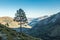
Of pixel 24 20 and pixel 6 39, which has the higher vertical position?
pixel 24 20

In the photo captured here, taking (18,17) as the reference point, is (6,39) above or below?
below

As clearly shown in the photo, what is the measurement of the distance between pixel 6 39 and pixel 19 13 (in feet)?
223

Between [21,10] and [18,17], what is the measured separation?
5.37m

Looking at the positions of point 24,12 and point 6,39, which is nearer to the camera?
point 6,39

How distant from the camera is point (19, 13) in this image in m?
96.1

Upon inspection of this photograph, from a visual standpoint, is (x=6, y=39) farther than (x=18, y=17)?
No

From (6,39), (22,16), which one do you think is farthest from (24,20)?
(6,39)

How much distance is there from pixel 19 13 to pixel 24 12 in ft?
10.5

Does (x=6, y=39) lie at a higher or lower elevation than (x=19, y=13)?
lower

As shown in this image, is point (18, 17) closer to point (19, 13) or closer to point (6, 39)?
point (19, 13)

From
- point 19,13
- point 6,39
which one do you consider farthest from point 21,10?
point 6,39

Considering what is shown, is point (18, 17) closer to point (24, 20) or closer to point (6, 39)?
point (24, 20)

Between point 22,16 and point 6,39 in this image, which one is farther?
point 22,16

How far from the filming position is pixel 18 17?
98438 mm
